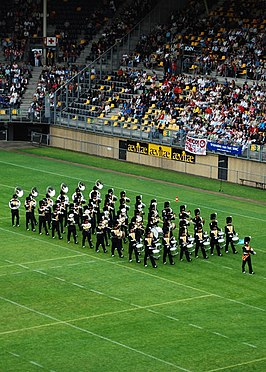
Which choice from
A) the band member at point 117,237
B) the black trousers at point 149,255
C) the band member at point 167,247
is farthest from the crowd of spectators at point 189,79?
the black trousers at point 149,255

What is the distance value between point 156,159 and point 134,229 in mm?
19863

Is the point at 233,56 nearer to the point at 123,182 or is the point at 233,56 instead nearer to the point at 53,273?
the point at 123,182

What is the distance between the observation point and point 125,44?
207 feet

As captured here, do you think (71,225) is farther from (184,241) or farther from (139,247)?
(184,241)

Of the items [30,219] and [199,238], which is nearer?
[199,238]

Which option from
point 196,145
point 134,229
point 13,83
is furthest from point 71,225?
point 13,83

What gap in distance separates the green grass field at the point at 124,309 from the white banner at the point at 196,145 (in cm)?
877

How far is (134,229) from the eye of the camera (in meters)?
32.1

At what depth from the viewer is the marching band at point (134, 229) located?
1264 inches

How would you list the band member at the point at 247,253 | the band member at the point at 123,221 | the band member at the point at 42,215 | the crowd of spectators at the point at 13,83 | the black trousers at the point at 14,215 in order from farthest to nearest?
the crowd of spectators at the point at 13,83, the black trousers at the point at 14,215, the band member at the point at 42,215, the band member at the point at 123,221, the band member at the point at 247,253

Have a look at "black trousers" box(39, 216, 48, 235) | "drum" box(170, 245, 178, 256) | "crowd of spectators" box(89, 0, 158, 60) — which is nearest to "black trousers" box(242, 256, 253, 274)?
"drum" box(170, 245, 178, 256)

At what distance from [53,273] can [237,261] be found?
5958mm

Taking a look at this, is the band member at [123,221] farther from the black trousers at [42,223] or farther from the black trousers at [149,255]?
the black trousers at [42,223]

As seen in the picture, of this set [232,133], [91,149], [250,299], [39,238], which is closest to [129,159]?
[91,149]
